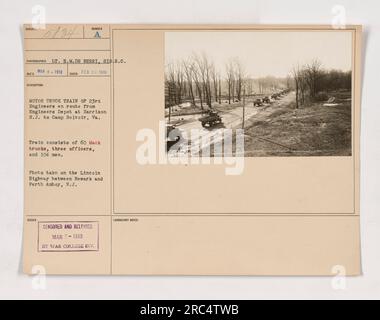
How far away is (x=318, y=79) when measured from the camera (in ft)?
2.49

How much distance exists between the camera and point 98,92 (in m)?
0.76

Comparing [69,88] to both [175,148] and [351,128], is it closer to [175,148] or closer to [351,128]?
[175,148]

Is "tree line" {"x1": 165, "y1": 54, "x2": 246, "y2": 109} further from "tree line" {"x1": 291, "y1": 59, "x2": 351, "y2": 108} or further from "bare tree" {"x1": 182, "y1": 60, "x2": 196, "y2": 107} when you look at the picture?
"tree line" {"x1": 291, "y1": 59, "x2": 351, "y2": 108}

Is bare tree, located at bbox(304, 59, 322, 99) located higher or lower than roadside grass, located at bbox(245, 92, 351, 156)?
higher
